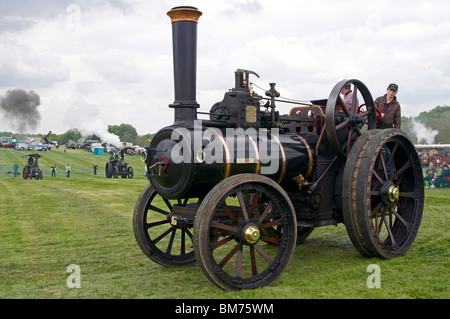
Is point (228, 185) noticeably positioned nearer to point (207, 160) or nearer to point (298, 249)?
point (207, 160)

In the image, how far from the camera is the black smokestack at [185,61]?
4.99 metres

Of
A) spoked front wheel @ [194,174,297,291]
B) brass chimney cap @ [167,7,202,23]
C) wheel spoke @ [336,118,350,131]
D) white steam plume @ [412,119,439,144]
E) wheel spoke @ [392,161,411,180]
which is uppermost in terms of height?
white steam plume @ [412,119,439,144]

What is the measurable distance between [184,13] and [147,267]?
3.22 meters

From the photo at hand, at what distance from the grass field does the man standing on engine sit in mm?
1927

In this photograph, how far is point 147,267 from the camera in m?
5.72

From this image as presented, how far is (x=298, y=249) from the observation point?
6.81 meters

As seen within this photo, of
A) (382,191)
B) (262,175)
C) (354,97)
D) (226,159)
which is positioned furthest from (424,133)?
(226,159)

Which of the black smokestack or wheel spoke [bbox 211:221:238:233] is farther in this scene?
the black smokestack

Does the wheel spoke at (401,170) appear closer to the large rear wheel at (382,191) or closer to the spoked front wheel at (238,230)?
the large rear wheel at (382,191)

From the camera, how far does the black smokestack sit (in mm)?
4992

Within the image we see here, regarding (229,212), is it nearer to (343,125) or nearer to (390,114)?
(343,125)

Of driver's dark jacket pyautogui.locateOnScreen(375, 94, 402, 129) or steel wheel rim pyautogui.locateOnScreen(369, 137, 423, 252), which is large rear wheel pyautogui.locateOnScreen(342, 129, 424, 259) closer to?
steel wheel rim pyautogui.locateOnScreen(369, 137, 423, 252)

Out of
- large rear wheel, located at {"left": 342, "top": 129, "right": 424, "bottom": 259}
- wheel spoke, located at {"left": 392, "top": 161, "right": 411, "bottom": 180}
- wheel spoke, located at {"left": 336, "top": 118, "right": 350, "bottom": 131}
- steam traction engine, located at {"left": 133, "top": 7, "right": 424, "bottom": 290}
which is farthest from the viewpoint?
wheel spoke, located at {"left": 392, "top": 161, "right": 411, "bottom": 180}

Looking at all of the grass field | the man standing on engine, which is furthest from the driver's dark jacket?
the grass field
